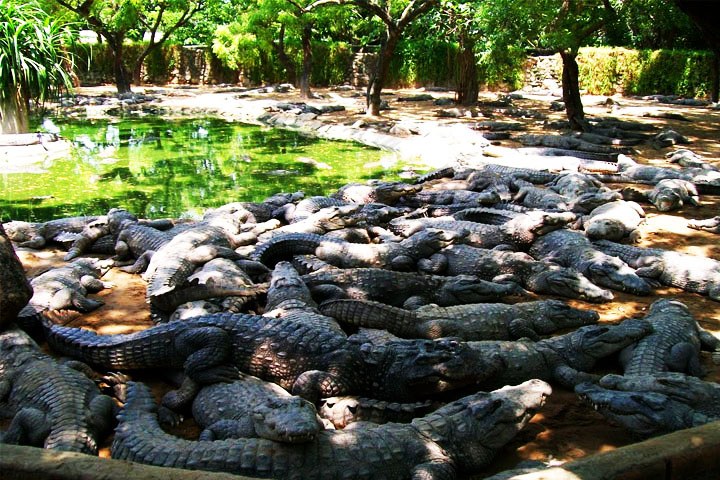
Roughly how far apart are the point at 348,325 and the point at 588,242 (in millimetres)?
2743

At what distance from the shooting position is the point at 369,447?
9.27ft

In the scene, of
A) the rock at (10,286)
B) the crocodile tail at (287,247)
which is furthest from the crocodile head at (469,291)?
the rock at (10,286)

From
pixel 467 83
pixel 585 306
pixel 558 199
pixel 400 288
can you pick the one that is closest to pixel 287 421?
pixel 400 288

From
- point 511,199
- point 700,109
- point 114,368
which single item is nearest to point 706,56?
point 700,109

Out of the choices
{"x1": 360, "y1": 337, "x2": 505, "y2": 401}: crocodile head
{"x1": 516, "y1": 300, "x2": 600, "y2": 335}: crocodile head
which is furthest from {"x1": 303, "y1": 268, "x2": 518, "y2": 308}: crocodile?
{"x1": 360, "y1": 337, "x2": 505, "y2": 401}: crocodile head

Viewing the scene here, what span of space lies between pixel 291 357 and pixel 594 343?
1787 millimetres

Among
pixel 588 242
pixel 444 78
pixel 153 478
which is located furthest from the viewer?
pixel 444 78

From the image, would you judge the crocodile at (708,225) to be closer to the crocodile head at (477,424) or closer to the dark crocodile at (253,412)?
the crocodile head at (477,424)

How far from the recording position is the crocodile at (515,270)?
5145 mm

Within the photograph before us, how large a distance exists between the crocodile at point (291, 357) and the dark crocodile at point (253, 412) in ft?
0.39

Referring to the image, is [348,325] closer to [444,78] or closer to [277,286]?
[277,286]

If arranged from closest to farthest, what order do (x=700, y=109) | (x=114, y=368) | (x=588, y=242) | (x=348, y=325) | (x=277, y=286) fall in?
(x=114, y=368)
(x=348, y=325)
(x=277, y=286)
(x=588, y=242)
(x=700, y=109)

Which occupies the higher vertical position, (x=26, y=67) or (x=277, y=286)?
(x=26, y=67)

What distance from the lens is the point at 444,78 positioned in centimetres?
2691
